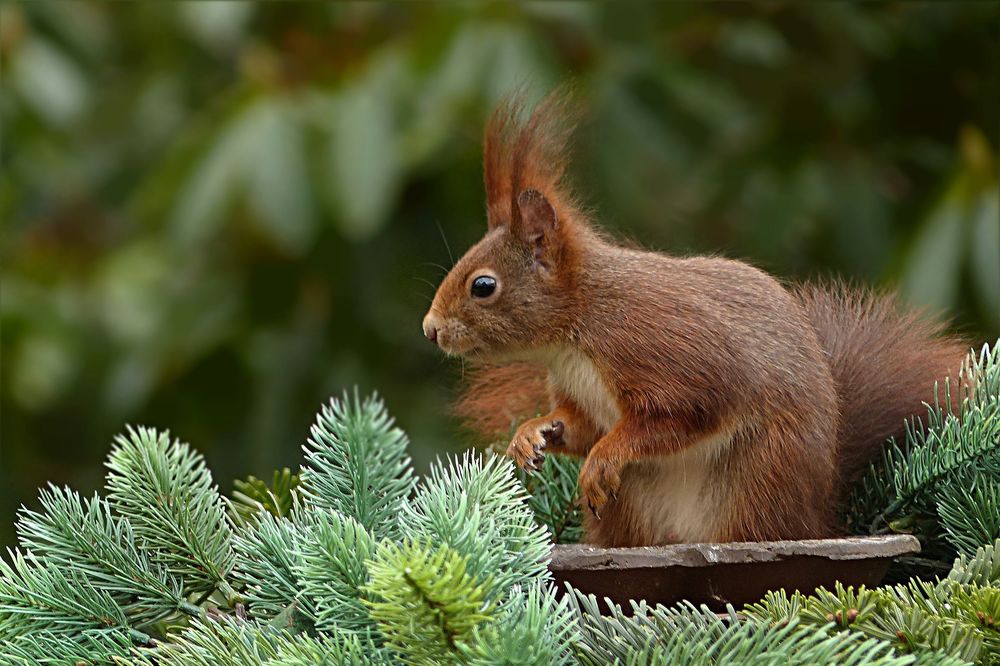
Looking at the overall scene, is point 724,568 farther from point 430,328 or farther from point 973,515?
point 430,328

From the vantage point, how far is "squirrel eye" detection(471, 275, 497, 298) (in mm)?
1027

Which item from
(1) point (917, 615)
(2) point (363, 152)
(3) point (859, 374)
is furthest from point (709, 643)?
(2) point (363, 152)

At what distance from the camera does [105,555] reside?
74 centimetres

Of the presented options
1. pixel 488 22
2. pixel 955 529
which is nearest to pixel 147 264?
pixel 488 22

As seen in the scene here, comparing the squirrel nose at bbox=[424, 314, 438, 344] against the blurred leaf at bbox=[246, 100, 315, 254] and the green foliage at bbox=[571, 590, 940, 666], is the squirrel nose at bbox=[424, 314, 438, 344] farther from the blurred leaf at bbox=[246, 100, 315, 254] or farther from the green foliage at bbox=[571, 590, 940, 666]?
the blurred leaf at bbox=[246, 100, 315, 254]

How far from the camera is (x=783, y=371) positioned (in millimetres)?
907

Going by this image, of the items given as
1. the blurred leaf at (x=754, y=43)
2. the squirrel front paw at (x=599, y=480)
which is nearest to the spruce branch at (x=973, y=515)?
the squirrel front paw at (x=599, y=480)

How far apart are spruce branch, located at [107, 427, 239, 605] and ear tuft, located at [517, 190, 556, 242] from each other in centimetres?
37

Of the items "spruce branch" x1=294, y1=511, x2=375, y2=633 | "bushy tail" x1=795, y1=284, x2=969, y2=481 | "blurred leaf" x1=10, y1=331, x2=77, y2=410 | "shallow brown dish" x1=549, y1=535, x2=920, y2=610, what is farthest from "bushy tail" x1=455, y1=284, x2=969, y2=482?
"blurred leaf" x1=10, y1=331, x2=77, y2=410

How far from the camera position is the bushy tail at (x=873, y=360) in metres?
0.97

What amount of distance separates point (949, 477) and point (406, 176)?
1397 mm

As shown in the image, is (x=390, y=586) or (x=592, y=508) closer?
(x=390, y=586)

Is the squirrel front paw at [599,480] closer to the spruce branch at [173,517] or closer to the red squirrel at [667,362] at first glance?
the red squirrel at [667,362]

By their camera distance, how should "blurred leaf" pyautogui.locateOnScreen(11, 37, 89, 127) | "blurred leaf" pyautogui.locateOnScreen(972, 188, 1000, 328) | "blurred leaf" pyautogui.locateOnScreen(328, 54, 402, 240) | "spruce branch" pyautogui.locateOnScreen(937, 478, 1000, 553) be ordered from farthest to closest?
"blurred leaf" pyautogui.locateOnScreen(11, 37, 89, 127)
"blurred leaf" pyautogui.locateOnScreen(328, 54, 402, 240)
"blurred leaf" pyautogui.locateOnScreen(972, 188, 1000, 328)
"spruce branch" pyautogui.locateOnScreen(937, 478, 1000, 553)
